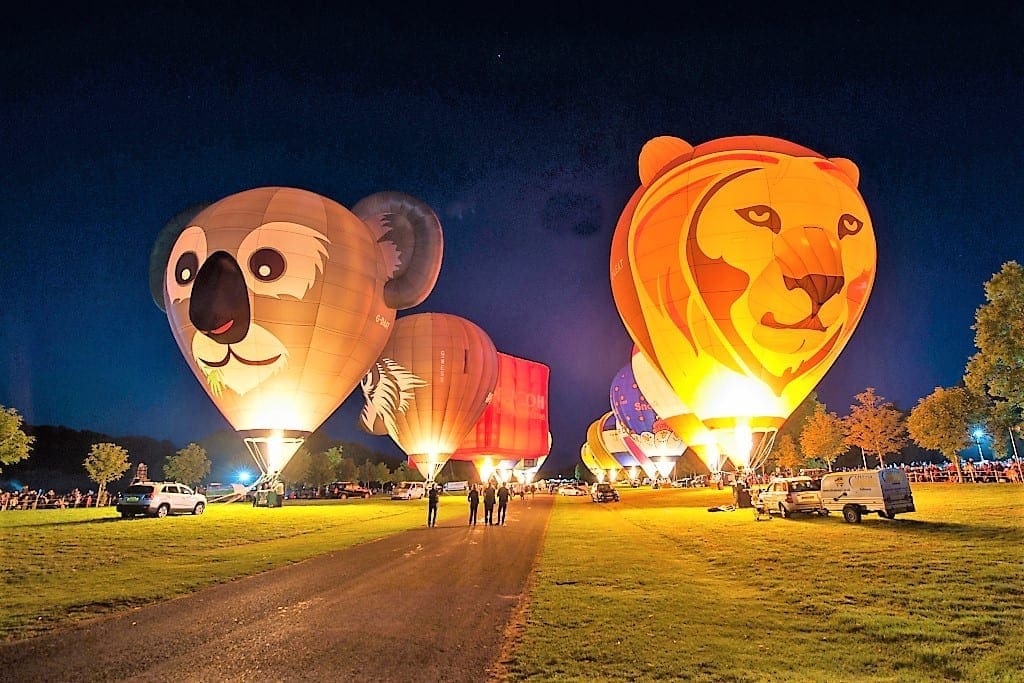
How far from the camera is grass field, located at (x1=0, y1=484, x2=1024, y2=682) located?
5.90m

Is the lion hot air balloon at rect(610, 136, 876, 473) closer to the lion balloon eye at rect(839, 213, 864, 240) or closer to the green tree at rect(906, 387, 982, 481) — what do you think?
the lion balloon eye at rect(839, 213, 864, 240)

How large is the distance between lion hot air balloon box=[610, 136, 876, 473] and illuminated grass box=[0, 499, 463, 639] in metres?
12.1

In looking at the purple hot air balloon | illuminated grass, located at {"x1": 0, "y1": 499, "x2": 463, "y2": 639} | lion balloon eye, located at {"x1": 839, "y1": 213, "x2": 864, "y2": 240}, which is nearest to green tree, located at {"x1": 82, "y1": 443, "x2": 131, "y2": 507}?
illuminated grass, located at {"x1": 0, "y1": 499, "x2": 463, "y2": 639}

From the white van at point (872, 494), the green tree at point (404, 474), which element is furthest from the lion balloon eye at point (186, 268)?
the green tree at point (404, 474)

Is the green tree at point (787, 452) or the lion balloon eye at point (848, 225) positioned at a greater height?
the lion balloon eye at point (848, 225)

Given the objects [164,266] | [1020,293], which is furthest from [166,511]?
[1020,293]

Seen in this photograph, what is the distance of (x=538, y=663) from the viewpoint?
5.87 meters

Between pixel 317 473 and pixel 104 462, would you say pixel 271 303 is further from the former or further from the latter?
pixel 317 473

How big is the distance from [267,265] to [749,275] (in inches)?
645

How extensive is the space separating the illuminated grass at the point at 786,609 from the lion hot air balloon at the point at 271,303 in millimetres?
12050

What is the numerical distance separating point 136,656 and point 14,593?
480 cm

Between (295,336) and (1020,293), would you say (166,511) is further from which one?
(1020,293)

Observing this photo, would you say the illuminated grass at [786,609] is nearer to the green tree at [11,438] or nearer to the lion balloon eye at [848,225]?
the lion balloon eye at [848,225]

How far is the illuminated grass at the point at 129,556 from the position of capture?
28.0ft
